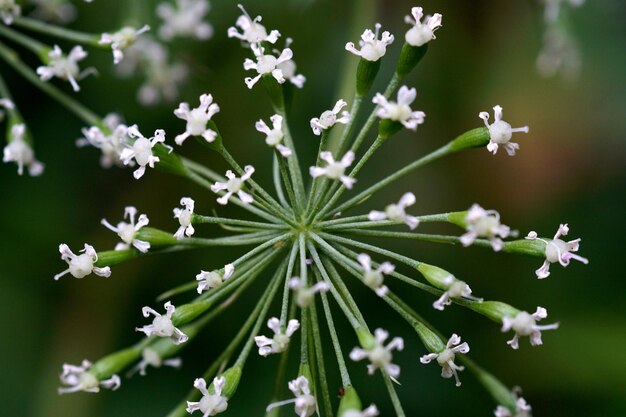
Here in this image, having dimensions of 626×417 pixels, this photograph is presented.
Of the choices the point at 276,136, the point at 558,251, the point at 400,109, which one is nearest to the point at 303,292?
the point at 276,136

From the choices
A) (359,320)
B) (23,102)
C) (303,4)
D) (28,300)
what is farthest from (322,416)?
(23,102)

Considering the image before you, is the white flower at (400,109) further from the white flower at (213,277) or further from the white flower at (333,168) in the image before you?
the white flower at (213,277)

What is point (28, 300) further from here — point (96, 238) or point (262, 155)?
point (262, 155)

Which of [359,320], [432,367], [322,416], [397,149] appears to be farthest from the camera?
[397,149]

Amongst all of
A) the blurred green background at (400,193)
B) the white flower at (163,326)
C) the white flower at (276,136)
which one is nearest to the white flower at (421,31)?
the white flower at (276,136)

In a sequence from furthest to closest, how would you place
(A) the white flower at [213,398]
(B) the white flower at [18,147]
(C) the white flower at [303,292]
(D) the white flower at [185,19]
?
(D) the white flower at [185,19]
(B) the white flower at [18,147]
(A) the white flower at [213,398]
(C) the white flower at [303,292]

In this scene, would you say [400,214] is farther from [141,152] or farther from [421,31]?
[141,152]

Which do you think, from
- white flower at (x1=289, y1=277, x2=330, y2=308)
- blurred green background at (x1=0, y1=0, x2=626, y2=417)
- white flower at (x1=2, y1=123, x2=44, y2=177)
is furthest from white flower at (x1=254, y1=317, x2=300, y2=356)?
blurred green background at (x1=0, y1=0, x2=626, y2=417)
